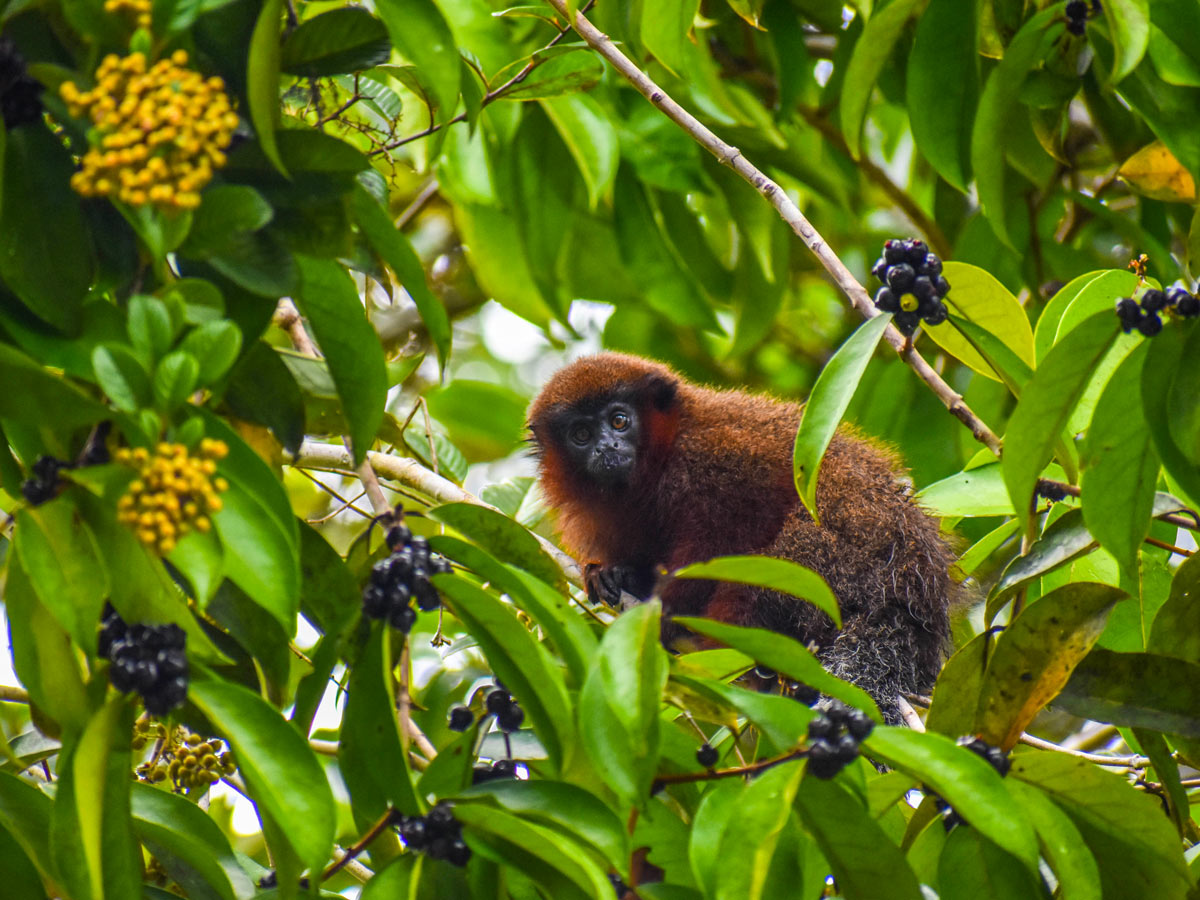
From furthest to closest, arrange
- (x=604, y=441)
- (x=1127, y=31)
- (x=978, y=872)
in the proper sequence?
(x=604, y=441), (x=1127, y=31), (x=978, y=872)

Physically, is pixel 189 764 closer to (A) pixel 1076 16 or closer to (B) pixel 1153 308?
(B) pixel 1153 308

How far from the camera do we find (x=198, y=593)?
3.96 ft

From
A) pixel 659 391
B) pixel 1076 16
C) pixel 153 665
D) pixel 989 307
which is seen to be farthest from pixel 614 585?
pixel 153 665

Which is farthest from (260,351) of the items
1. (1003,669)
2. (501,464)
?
(501,464)

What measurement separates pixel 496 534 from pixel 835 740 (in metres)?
0.57

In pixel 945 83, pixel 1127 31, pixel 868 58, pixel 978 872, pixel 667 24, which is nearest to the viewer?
pixel 978 872

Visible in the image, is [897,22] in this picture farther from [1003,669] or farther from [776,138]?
[1003,669]

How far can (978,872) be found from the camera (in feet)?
5.58

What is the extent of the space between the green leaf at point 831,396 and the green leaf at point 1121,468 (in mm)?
375

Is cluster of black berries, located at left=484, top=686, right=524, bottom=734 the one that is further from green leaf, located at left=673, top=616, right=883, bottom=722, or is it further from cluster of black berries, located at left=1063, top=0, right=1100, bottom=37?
cluster of black berries, located at left=1063, top=0, right=1100, bottom=37

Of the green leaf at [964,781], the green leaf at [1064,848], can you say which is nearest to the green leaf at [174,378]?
the green leaf at [964,781]

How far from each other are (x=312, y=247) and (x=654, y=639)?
635 mm

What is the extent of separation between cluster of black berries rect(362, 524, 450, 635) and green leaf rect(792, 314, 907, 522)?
1.95ft

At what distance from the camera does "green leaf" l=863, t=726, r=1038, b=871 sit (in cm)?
135
